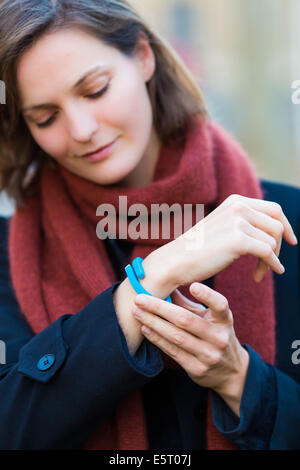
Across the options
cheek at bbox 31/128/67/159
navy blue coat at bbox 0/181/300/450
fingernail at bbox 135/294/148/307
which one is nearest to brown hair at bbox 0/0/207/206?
cheek at bbox 31/128/67/159

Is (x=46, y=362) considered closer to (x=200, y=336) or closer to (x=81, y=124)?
(x=200, y=336)

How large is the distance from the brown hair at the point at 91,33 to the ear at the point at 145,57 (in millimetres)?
30

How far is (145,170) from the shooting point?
188cm

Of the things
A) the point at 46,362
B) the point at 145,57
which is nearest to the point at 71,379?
the point at 46,362

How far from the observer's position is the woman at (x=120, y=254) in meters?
1.28

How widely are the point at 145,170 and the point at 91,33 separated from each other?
482mm

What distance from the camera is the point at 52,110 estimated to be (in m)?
1.60

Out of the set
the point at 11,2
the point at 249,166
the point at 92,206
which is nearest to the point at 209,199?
the point at 249,166

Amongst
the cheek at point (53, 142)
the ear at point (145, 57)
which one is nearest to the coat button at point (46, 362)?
the cheek at point (53, 142)

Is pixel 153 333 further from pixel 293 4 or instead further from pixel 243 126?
pixel 293 4

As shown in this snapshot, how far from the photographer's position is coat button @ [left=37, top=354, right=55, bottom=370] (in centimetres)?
131

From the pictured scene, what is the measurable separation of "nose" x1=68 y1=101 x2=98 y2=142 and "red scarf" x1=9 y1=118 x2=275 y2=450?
235 millimetres

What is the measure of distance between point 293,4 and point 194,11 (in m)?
2.20

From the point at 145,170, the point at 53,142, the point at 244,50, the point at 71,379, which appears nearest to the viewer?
the point at 71,379
